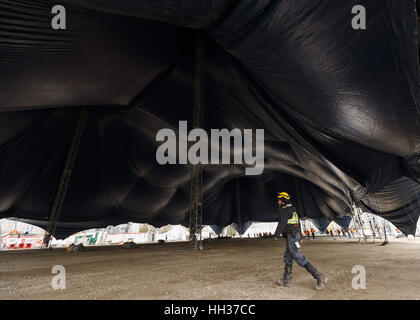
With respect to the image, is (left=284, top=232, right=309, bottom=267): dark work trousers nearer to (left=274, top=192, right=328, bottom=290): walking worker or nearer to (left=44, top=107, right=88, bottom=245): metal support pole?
(left=274, top=192, right=328, bottom=290): walking worker

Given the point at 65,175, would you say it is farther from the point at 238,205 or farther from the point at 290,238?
the point at 238,205

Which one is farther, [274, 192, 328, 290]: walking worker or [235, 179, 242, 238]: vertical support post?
[235, 179, 242, 238]: vertical support post

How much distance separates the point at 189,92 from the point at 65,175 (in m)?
10.3

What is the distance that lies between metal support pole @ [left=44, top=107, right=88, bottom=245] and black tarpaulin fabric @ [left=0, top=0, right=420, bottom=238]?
0.72 metres

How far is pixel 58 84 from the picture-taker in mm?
7562

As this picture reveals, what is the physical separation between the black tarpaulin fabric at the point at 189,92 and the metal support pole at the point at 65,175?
0.72 metres

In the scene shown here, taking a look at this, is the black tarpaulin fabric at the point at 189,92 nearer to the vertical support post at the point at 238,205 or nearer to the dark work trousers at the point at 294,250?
the dark work trousers at the point at 294,250

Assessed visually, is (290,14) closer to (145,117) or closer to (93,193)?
(145,117)

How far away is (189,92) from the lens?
12.0 meters

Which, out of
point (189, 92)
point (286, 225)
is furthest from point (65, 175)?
point (286, 225)

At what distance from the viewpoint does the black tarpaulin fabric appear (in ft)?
13.7

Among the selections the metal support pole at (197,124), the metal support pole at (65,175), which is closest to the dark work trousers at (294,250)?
the metal support pole at (197,124)

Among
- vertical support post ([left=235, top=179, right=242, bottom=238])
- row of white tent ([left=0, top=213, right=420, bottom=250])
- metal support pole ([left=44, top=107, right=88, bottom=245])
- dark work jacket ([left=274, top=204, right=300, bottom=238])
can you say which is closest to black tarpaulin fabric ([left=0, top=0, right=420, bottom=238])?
metal support pole ([left=44, top=107, right=88, bottom=245])
